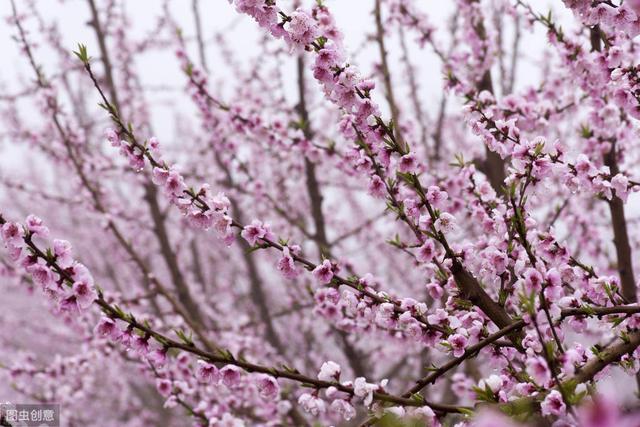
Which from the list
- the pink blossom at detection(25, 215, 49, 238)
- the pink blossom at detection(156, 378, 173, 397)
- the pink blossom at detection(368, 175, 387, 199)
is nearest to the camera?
the pink blossom at detection(25, 215, 49, 238)

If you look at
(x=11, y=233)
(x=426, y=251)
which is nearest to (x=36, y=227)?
(x=11, y=233)

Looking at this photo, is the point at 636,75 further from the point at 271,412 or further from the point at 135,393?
the point at 135,393

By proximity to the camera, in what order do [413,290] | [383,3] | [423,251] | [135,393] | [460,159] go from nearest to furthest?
[423,251] → [460,159] → [383,3] → [413,290] → [135,393]

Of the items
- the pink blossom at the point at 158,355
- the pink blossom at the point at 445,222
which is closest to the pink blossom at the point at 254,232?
the pink blossom at the point at 158,355

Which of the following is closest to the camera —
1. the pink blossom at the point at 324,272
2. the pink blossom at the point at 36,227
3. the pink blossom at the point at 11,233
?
the pink blossom at the point at 11,233

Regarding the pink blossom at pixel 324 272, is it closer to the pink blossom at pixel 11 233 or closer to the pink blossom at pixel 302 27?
the pink blossom at pixel 302 27

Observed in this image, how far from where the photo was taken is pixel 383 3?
570 centimetres

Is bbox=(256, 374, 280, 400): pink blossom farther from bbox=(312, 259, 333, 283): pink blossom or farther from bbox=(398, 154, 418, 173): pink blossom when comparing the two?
bbox=(398, 154, 418, 173): pink blossom

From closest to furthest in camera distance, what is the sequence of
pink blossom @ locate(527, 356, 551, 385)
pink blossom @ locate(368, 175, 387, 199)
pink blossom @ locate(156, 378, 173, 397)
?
pink blossom @ locate(527, 356, 551, 385) < pink blossom @ locate(368, 175, 387, 199) < pink blossom @ locate(156, 378, 173, 397)

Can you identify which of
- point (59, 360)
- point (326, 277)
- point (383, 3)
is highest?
point (383, 3)

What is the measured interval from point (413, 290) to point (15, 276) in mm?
6340

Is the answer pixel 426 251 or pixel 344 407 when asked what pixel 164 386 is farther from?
pixel 426 251

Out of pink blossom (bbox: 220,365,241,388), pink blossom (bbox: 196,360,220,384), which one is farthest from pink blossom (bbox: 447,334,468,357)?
pink blossom (bbox: 196,360,220,384)

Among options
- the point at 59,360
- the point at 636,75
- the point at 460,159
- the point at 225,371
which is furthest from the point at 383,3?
the point at 59,360
